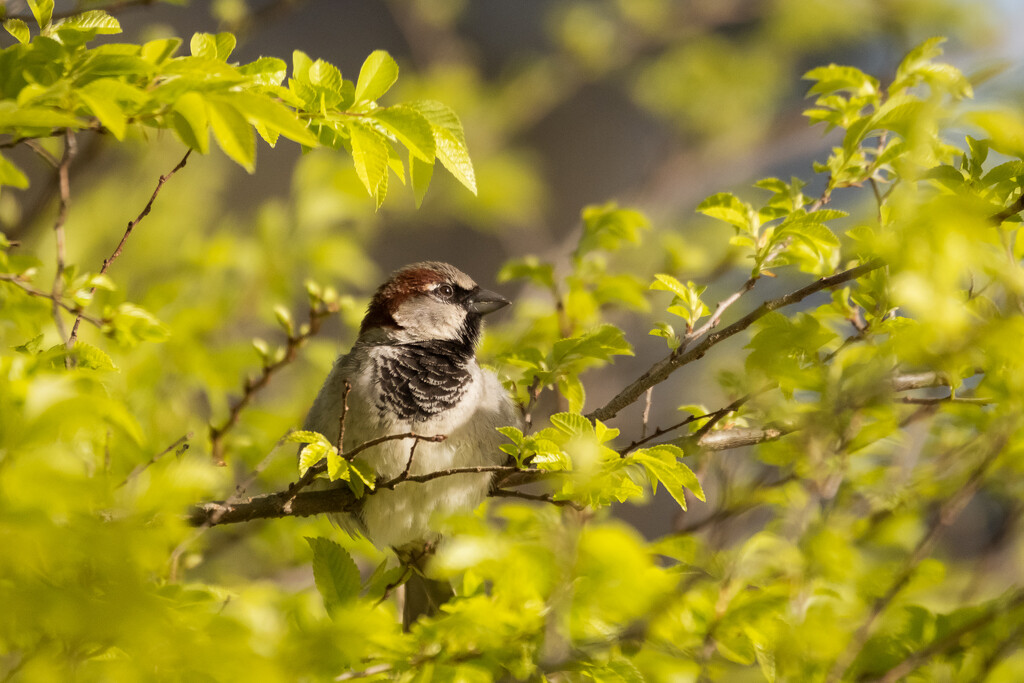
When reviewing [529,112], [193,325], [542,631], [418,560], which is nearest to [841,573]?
[542,631]

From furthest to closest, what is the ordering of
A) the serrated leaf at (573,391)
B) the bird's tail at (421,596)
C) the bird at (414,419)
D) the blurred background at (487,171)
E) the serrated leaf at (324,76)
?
the blurred background at (487,171) → the bird's tail at (421,596) → the bird at (414,419) → the serrated leaf at (573,391) → the serrated leaf at (324,76)

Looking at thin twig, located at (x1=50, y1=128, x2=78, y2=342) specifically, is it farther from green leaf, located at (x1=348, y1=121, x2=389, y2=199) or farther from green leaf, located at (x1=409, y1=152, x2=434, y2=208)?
green leaf, located at (x1=409, y1=152, x2=434, y2=208)

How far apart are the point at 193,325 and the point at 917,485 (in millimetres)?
2342

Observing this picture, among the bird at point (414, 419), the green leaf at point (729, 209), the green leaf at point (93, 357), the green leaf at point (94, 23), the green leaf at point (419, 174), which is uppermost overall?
the green leaf at point (94, 23)

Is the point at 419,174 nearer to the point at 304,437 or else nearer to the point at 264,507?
the point at 304,437

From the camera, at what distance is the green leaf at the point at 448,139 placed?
1629 mm

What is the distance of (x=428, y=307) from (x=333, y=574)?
137cm

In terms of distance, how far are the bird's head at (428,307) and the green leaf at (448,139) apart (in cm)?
128

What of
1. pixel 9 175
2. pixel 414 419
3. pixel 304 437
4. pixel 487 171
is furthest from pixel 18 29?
pixel 487 171

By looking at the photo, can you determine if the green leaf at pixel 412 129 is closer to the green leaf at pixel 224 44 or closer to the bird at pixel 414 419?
the green leaf at pixel 224 44

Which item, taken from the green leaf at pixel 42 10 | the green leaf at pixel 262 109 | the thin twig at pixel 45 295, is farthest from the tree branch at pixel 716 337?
the green leaf at pixel 42 10

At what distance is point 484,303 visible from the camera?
3135 mm

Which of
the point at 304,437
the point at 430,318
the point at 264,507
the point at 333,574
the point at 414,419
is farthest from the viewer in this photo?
the point at 430,318

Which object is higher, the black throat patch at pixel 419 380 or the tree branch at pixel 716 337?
the tree branch at pixel 716 337
